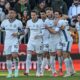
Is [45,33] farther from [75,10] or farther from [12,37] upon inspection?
[75,10]

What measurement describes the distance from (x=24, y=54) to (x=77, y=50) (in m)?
2.12

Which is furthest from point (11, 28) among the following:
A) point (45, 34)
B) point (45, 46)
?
point (45, 46)

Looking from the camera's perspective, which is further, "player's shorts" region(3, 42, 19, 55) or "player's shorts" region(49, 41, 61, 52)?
"player's shorts" region(49, 41, 61, 52)

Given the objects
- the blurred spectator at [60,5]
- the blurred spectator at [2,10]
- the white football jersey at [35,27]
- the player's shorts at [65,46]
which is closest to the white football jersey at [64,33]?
the player's shorts at [65,46]

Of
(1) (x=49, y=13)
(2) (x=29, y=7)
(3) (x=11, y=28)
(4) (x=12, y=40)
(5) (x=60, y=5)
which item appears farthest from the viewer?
(2) (x=29, y=7)

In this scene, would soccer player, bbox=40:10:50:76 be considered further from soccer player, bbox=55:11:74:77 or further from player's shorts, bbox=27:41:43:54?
soccer player, bbox=55:11:74:77

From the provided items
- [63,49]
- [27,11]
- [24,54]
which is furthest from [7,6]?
[63,49]

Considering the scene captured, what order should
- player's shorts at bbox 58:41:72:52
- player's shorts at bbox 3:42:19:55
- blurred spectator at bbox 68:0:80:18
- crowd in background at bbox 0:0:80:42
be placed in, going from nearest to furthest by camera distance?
player's shorts at bbox 58:41:72:52, player's shorts at bbox 3:42:19:55, crowd in background at bbox 0:0:80:42, blurred spectator at bbox 68:0:80:18

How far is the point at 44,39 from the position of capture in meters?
17.2

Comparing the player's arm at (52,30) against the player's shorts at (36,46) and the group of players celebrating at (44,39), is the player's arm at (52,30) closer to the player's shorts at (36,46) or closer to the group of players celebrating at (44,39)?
the group of players celebrating at (44,39)

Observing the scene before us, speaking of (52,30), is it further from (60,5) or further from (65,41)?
(60,5)

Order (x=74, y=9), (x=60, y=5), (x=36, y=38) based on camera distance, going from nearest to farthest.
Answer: (x=36, y=38) < (x=60, y=5) < (x=74, y=9)

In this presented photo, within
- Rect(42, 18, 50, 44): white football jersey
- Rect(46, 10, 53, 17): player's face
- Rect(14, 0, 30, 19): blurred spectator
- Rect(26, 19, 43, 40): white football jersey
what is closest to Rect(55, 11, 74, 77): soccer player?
Rect(46, 10, 53, 17): player's face

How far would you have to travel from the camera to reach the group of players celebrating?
1656cm
